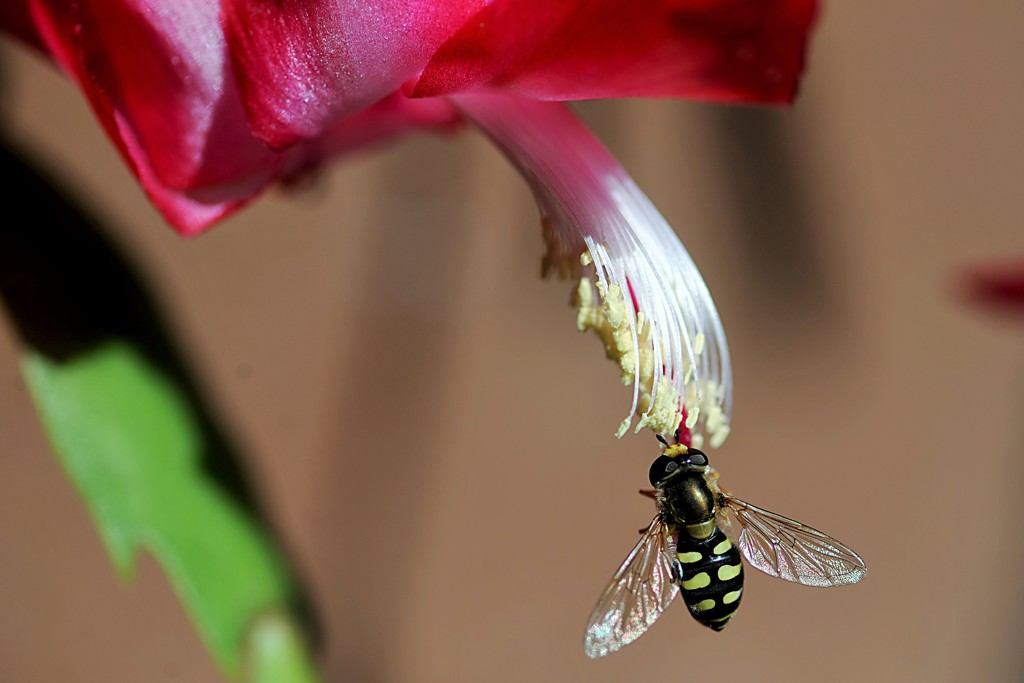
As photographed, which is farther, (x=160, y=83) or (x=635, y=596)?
(x=635, y=596)

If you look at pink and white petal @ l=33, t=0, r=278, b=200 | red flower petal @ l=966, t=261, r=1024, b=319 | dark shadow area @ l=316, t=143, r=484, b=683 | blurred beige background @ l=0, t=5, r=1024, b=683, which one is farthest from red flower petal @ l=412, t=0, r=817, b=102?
dark shadow area @ l=316, t=143, r=484, b=683

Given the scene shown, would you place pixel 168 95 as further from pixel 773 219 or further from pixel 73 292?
pixel 773 219

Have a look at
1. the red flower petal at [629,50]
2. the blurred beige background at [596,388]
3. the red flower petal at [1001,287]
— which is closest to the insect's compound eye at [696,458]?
the red flower petal at [629,50]

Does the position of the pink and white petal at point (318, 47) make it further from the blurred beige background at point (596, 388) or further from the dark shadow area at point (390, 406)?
the dark shadow area at point (390, 406)

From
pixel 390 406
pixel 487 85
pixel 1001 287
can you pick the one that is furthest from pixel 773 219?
pixel 487 85

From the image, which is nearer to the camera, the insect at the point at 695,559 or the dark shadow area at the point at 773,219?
the insect at the point at 695,559
